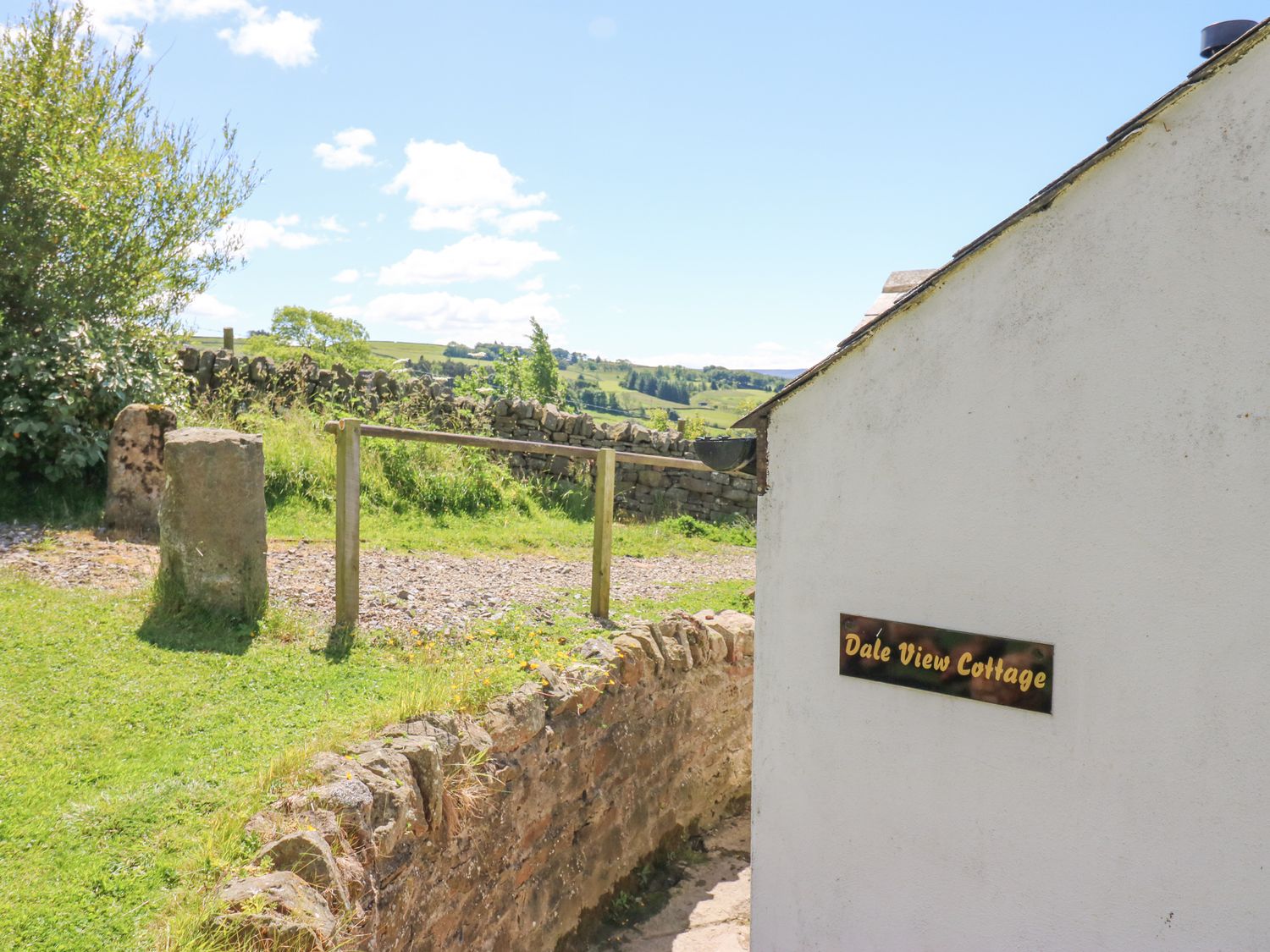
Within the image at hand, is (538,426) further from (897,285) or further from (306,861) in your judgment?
(306,861)

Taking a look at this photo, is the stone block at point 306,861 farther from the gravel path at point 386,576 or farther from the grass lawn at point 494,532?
the grass lawn at point 494,532

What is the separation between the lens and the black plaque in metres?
3.93

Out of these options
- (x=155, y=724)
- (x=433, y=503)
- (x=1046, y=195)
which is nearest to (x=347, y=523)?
(x=155, y=724)

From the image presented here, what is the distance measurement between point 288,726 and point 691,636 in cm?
366

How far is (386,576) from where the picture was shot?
25.3 ft

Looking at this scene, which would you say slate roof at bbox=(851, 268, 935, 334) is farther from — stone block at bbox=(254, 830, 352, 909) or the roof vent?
stone block at bbox=(254, 830, 352, 909)

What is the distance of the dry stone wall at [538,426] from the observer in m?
12.7

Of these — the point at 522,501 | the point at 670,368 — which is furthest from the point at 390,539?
the point at 670,368

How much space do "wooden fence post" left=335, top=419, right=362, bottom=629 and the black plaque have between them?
3674mm

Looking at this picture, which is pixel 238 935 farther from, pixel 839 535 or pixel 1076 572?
pixel 1076 572

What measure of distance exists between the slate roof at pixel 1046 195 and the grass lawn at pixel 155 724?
2776 mm

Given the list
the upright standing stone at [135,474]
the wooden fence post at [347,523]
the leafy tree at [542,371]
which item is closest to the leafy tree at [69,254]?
the upright standing stone at [135,474]

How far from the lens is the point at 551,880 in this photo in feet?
18.9

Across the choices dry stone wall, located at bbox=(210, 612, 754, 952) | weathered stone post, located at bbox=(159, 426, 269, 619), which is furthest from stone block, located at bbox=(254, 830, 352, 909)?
weathered stone post, located at bbox=(159, 426, 269, 619)
